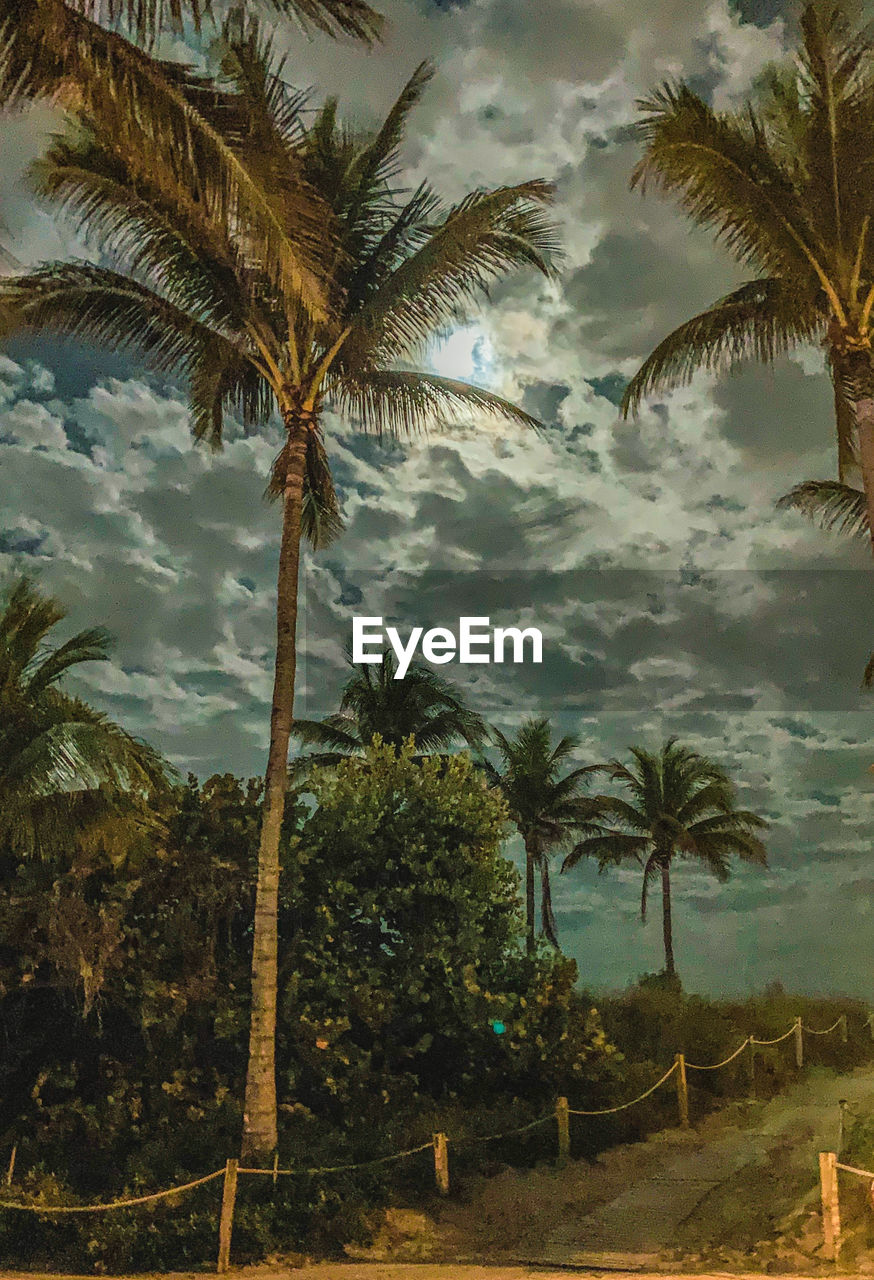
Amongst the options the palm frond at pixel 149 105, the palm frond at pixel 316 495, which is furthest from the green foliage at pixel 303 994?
the palm frond at pixel 149 105

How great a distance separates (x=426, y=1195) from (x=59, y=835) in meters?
5.36

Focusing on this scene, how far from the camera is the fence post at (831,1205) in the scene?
27.3 feet

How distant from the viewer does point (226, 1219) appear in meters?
8.84

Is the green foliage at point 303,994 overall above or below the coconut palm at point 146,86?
below

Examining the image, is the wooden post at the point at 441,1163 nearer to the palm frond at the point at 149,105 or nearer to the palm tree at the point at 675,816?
the palm frond at the point at 149,105

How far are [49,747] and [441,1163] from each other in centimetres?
570

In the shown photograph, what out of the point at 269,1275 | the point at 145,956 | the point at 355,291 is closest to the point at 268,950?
the point at 145,956

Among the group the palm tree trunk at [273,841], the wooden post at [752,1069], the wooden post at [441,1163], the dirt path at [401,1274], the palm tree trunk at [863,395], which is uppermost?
the palm tree trunk at [863,395]

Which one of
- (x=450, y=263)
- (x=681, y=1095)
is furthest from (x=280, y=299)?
(x=681, y=1095)

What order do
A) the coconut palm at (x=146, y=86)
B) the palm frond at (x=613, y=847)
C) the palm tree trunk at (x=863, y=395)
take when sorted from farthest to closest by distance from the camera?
the palm frond at (x=613, y=847)
the palm tree trunk at (x=863, y=395)
the coconut palm at (x=146, y=86)

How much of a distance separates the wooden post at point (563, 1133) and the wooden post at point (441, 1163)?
1955mm

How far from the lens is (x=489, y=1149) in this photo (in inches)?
491

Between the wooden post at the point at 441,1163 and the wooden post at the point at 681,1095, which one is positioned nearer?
the wooden post at the point at 441,1163

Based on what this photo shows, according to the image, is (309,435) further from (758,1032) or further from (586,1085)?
(758,1032)
